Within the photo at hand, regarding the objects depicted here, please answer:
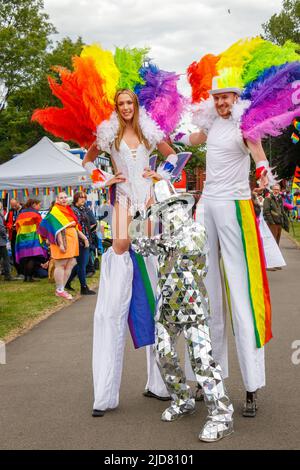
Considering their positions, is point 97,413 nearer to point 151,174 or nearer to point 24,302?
point 151,174

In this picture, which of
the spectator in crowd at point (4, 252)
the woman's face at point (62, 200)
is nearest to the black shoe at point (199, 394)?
the woman's face at point (62, 200)

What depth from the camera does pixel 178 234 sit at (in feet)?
13.4

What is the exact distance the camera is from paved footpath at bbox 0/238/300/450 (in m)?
3.92

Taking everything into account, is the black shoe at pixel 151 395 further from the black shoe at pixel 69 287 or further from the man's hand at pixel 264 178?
the black shoe at pixel 69 287

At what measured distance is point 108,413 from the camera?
4520 mm

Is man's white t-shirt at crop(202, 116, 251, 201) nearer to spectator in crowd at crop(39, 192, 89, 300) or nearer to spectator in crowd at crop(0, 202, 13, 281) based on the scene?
spectator in crowd at crop(39, 192, 89, 300)

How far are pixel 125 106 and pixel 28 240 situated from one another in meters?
9.07

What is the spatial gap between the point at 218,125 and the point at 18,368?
2.84 meters

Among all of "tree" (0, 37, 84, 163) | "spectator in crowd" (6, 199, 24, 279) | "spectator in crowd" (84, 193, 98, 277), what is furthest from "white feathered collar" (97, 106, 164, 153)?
"tree" (0, 37, 84, 163)

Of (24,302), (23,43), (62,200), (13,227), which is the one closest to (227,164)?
(24,302)

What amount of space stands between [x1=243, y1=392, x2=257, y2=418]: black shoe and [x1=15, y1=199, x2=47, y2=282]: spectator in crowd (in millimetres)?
9197

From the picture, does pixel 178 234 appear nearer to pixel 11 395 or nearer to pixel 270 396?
pixel 270 396

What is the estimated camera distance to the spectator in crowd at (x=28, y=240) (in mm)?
13156
